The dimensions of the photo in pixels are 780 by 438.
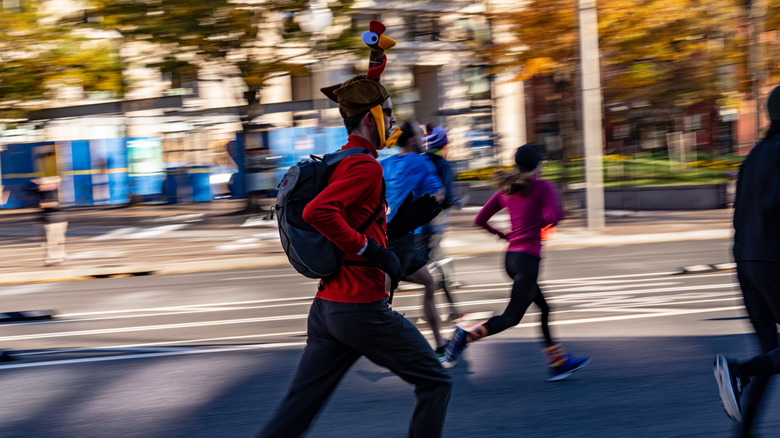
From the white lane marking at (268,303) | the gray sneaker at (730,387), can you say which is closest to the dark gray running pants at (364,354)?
the gray sneaker at (730,387)

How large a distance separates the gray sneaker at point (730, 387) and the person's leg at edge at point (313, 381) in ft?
5.61

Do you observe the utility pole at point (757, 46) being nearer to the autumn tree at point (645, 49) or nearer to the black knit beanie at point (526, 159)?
the autumn tree at point (645, 49)

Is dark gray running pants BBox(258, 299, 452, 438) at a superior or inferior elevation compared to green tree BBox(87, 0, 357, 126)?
inferior

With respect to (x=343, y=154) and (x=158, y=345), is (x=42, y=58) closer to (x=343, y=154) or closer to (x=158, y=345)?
(x=158, y=345)

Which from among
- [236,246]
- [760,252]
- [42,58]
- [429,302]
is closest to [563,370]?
[429,302]

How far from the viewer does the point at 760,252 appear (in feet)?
13.9

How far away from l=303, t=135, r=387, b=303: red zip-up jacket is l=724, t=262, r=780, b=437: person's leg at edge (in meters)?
1.74

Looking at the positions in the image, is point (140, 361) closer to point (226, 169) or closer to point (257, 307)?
point (257, 307)

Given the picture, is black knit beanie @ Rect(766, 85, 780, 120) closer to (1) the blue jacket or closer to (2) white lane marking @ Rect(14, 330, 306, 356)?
(1) the blue jacket

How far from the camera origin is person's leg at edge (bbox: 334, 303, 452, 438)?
3648 millimetres

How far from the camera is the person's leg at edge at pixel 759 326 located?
166 inches

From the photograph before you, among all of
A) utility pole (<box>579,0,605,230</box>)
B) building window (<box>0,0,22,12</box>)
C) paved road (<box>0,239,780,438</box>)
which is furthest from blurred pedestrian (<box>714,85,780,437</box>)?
A: building window (<box>0,0,22,12</box>)

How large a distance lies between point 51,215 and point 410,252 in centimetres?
1050

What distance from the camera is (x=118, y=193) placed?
101ft
